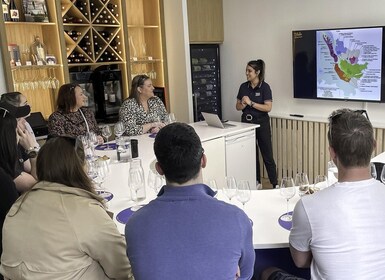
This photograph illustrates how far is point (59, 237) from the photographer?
1.46m

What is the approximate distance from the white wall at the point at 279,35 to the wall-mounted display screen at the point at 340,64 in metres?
0.12

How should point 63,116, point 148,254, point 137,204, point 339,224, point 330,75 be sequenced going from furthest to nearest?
1. point 330,75
2. point 63,116
3. point 137,204
4. point 339,224
5. point 148,254

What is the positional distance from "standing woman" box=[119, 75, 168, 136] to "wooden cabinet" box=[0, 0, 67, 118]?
3.00 ft

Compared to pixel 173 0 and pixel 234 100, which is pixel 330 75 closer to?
pixel 234 100

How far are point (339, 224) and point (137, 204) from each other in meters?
1.19

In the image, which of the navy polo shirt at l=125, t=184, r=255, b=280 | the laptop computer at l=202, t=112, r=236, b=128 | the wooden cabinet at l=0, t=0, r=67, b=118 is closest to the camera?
the navy polo shirt at l=125, t=184, r=255, b=280

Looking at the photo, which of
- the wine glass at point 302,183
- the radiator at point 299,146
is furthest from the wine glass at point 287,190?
the radiator at point 299,146

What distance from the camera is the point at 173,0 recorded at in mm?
5145

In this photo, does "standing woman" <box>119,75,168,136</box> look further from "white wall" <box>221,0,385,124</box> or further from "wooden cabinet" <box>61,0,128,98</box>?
"white wall" <box>221,0,385,124</box>

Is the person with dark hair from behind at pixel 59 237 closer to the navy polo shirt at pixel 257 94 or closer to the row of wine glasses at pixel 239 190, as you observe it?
the row of wine glasses at pixel 239 190

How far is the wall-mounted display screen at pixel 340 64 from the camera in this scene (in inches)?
163

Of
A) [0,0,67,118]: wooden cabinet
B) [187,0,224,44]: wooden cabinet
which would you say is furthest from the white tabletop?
[187,0,224,44]: wooden cabinet

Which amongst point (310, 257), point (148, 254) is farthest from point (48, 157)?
point (310, 257)

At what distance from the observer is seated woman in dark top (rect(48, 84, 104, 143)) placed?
3707mm
